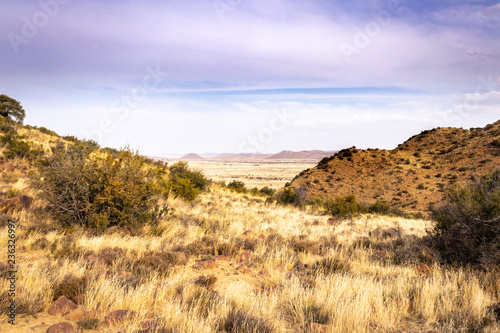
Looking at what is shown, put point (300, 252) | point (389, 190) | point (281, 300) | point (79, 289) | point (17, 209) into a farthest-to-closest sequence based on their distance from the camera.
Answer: point (389, 190) < point (17, 209) < point (300, 252) < point (281, 300) < point (79, 289)

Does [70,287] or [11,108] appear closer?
[70,287]

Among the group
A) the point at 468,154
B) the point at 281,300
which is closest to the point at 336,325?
the point at 281,300

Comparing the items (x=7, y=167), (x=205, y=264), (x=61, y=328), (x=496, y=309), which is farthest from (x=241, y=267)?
(x=7, y=167)

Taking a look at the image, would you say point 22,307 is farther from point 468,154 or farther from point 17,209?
point 468,154

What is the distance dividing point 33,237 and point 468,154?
159ft

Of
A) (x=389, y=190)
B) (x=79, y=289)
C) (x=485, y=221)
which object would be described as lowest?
(x=389, y=190)

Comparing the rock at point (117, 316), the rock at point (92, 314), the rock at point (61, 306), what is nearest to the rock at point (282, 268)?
the rock at point (117, 316)

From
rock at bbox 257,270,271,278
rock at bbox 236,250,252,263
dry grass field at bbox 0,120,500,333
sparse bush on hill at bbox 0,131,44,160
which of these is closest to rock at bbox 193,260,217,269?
dry grass field at bbox 0,120,500,333

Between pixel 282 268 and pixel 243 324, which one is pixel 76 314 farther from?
pixel 282 268

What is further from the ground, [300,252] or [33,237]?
[33,237]

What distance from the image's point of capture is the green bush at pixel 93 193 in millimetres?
7250

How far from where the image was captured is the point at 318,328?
3.32 meters

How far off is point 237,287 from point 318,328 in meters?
1.55

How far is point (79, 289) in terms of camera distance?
3.85 meters
